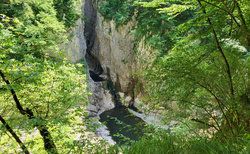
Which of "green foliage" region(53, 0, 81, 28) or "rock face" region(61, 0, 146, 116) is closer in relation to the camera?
"green foliage" region(53, 0, 81, 28)

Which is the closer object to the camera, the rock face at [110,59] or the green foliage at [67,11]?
the green foliage at [67,11]

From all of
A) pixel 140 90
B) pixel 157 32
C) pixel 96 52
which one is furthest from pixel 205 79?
pixel 96 52

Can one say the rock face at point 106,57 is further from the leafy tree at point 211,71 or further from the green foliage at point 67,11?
the leafy tree at point 211,71

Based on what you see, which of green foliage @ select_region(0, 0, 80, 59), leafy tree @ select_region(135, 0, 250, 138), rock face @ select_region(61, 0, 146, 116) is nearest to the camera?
leafy tree @ select_region(135, 0, 250, 138)

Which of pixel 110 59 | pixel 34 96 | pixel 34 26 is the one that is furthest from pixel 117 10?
pixel 34 96

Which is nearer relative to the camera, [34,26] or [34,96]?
[34,96]

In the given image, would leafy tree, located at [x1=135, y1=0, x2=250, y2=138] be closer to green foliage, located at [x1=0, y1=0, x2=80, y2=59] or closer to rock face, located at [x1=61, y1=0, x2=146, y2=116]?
green foliage, located at [x1=0, y1=0, x2=80, y2=59]

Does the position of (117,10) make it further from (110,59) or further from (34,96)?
(34,96)

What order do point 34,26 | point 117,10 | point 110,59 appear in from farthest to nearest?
point 110,59 → point 117,10 → point 34,26

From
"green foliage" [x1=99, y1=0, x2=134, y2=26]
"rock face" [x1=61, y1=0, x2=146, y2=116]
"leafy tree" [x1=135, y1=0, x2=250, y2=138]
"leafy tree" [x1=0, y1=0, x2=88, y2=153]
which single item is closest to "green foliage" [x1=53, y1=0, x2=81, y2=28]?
"rock face" [x1=61, y1=0, x2=146, y2=116]

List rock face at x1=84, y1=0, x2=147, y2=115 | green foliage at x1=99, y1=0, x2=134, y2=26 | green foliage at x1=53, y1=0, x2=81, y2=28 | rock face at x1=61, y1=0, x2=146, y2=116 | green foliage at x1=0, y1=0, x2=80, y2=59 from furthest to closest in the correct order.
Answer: rock face at x1=84, y1=0, x2=147, y2=115 → green foliage at x1=99, y1=0, x2=134, y2=26 → rock face at x1=61, y1=0, x2=146, y2=116 → green foliage at x1=53, y1=0, x2=81, y2=28 → green foliage at x1=0, y1=0, x2=80, y2=59

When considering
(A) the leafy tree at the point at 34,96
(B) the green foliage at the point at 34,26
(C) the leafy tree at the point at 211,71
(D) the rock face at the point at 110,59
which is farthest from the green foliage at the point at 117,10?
(C) the leafy tree at the point at 211,71

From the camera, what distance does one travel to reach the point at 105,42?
750 inches

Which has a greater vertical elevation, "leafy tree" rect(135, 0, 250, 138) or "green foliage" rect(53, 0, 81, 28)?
"green foliage" rect(53, 0, 81, 28)
